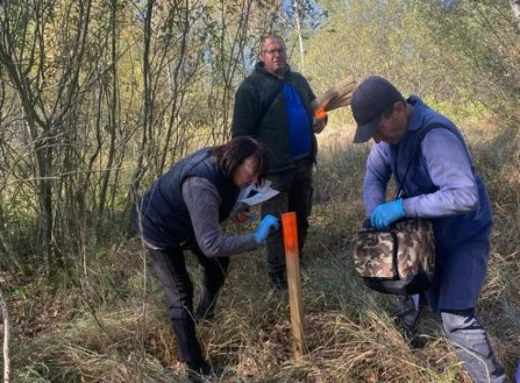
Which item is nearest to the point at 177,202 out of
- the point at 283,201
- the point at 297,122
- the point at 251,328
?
the point at 251,328

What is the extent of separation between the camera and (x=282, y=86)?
12.8ft

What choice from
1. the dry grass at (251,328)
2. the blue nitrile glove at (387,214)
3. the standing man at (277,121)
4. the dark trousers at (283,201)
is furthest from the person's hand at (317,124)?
the blue nitrile glove at (387,214)

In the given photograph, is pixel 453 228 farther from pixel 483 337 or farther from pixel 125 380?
pixel 125 380

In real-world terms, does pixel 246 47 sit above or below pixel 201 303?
above

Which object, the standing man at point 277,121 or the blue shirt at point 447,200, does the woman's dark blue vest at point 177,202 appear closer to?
the blue shirt at point 447,200

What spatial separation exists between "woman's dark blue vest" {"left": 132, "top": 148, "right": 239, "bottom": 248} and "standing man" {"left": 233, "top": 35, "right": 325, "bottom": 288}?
1033mm

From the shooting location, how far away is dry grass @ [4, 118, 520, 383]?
287 cm

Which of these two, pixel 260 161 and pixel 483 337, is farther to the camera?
pixel 260 161

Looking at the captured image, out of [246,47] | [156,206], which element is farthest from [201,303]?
[246,47]

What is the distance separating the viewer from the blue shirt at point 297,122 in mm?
3898

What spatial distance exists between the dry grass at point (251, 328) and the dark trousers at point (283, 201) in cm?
18

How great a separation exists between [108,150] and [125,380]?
9.01 ft

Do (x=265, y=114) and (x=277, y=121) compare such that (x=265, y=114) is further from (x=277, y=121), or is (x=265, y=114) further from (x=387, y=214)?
(x=387, y=214)

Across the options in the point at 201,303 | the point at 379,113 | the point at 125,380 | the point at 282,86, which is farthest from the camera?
the point at 282,86
